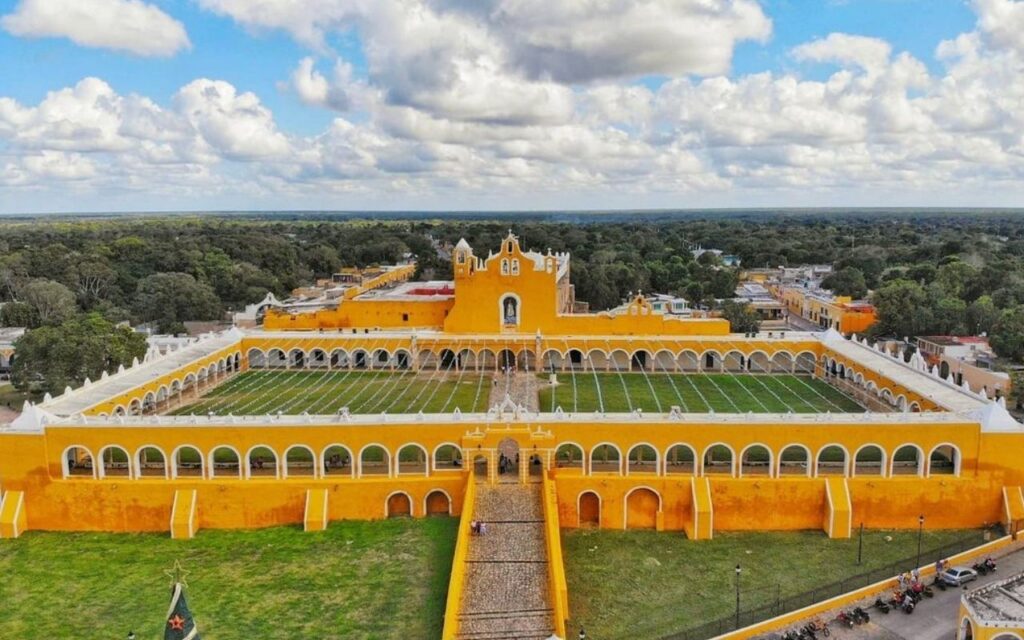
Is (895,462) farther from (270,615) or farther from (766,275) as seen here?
(766,275)

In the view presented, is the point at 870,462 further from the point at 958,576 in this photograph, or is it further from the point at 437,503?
the point at 437,503

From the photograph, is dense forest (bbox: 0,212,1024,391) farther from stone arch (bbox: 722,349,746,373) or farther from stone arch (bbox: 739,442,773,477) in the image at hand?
stone arch (bbox: 739,442,773,477)

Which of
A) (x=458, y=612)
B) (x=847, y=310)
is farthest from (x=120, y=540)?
(x=847, y=310)

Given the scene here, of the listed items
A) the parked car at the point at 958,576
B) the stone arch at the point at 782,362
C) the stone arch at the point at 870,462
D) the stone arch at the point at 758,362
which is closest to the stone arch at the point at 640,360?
the stone arch at the point at 758,362

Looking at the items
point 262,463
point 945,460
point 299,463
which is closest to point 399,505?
point 299,463

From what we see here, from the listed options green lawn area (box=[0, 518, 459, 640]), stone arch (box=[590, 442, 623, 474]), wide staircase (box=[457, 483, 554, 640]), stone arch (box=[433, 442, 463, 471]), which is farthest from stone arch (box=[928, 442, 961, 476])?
green lawn area (box=[0, 518, 459, 640])

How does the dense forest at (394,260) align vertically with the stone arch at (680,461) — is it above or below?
above

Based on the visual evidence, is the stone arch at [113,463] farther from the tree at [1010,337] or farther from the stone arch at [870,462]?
the tree at [1010,337]
